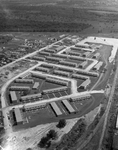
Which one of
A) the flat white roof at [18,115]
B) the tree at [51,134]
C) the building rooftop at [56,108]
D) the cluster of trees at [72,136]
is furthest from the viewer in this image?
the building rooftop at [56,108]

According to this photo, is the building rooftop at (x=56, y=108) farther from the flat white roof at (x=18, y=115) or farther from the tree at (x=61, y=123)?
the flat white roof at (x=18, y=115)

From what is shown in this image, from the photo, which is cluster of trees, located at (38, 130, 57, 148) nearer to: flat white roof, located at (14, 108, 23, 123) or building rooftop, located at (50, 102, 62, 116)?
building rooftop, located at (50, 102, 62, 116)

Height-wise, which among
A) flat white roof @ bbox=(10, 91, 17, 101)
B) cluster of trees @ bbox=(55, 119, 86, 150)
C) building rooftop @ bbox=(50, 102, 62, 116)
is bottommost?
cluster of trees @ bbox=(55, 119, 86, 150)

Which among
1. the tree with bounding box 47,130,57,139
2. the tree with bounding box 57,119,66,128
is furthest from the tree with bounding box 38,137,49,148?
the tree with bounding box 57,119,66,128

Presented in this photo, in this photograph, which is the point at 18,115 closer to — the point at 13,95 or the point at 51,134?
the point at 13,95

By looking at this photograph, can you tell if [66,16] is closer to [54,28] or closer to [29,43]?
[54,28]

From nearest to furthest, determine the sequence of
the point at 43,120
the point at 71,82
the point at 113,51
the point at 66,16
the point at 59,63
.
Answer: the point at 43,120 → the point at 71,82 → the point at 59,63 → the point at 113,51 → the point at 66,16

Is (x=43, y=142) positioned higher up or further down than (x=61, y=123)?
further down

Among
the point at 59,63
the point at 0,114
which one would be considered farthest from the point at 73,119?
the point at 59,63

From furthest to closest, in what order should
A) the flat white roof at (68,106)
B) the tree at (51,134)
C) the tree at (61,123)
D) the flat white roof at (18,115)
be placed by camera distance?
1. the flat white roof at (68,106)
2. the flat white roof at (18,115)
3. the tree at (61,123)
4. the tree at (51,134)

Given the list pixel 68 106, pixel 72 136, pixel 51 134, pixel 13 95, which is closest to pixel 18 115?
pixel 13 95

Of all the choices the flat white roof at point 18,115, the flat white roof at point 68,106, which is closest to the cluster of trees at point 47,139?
the flat white roof at point 18,115
